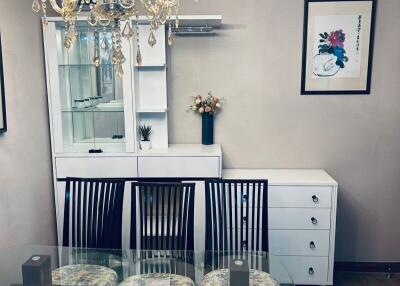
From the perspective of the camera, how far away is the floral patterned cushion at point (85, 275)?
6.06ft

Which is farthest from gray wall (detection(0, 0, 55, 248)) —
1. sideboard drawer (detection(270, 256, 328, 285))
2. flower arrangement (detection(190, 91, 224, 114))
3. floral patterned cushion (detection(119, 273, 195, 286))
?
sideboard drawer (detection(270, 256, 328, 285))

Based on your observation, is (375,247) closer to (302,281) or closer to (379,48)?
(302,281)

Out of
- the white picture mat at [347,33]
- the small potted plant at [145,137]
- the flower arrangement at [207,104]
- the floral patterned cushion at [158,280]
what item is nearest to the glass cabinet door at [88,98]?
the small potted plant at [145,137]

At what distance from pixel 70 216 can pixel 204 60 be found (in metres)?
1.66

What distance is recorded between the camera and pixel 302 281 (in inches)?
117

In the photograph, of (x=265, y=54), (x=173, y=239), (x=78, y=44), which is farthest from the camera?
(x=265, y=54)

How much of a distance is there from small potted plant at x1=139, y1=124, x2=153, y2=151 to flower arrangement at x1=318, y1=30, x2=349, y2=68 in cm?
159

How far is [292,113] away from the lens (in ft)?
10.5

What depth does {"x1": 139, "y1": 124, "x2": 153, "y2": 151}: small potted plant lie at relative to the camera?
3008 mm

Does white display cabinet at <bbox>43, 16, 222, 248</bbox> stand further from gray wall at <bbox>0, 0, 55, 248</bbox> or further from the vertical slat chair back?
the vertical slat chair back

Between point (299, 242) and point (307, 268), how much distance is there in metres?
0.23

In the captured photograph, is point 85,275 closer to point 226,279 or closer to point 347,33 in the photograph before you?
point 226,279

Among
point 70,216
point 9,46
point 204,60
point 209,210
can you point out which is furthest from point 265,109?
point 9,46

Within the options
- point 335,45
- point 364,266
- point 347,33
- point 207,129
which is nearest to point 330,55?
point 335,45
